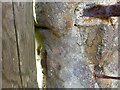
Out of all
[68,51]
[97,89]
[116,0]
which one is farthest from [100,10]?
[97,89]

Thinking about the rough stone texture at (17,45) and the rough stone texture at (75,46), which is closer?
the rough stone texture at (17,45)

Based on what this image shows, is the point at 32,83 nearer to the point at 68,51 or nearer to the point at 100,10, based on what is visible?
the point at 68,51

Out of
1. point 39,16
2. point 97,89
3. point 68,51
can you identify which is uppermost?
point 39,16

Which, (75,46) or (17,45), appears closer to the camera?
(17,45)
